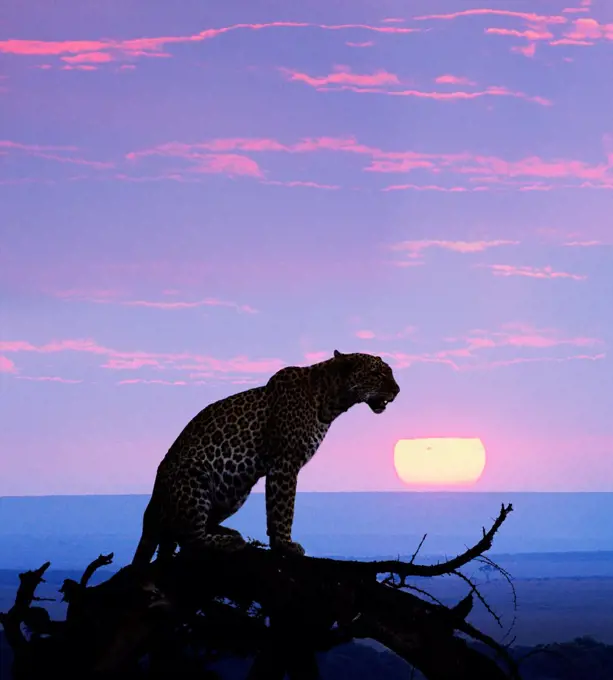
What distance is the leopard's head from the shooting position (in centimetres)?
1200

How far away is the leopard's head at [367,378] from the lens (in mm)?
12000

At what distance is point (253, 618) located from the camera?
1082cm

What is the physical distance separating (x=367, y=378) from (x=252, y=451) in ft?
4.92

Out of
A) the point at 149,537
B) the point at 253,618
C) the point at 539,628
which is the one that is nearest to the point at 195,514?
the point at 149,537

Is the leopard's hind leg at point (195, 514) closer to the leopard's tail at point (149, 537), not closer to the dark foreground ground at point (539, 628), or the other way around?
the leopard's tail at point (149, 537)

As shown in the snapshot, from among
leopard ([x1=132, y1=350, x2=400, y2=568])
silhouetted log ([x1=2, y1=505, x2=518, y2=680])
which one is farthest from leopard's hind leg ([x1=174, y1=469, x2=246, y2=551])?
silhouetted log ([x1=2, y1=505, x2=518, y2=680])

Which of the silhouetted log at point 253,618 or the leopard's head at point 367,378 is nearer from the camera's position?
the silhouetted log at point 253,618

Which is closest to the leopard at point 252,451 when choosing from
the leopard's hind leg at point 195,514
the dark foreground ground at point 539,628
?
the leopard's hind leg at point 195,514

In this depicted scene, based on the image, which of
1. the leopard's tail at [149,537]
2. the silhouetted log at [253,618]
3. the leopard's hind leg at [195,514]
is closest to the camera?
the silhouetted log at [253,618]

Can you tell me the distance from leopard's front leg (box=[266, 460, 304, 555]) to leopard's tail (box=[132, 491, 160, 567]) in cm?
120

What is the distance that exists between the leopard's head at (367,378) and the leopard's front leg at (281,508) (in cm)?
119

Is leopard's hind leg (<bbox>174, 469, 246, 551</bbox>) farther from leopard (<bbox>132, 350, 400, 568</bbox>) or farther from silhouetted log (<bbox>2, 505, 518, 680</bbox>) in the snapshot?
silhouetted log (<bbox>2, 505, 518, 680</bbox>)

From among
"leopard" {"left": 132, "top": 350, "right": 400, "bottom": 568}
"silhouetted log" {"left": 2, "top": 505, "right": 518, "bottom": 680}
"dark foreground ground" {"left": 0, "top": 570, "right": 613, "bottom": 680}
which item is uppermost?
"leopard" {"left": 132, "top": 350, "right": 400, "bottom": 568}

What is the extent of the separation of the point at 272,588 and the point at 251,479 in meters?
1.55
